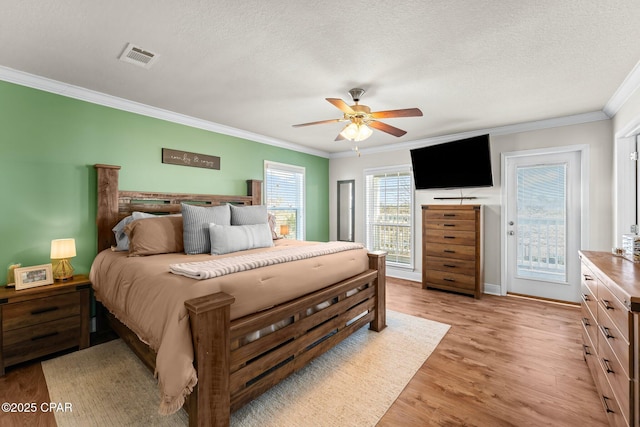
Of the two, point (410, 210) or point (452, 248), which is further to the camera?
point (410, 210)

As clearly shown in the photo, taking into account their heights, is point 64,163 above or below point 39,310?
above

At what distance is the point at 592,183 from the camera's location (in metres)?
3.43

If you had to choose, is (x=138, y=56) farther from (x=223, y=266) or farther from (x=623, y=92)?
(x=623, y=92)

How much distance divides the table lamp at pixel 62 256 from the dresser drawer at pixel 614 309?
12.7ft

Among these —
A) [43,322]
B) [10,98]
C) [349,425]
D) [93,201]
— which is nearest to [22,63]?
[10,98]

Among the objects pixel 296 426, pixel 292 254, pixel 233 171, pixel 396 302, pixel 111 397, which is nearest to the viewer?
pixel 296 426

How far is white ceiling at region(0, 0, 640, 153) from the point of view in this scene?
5.44 feet

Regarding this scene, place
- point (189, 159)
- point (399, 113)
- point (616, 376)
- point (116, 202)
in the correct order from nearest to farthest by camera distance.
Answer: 1. point (616, 376)
2. point (399, 113)
3. point (116, 202)
4. point (189, 159)

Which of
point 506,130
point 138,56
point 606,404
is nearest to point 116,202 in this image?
point 138,56

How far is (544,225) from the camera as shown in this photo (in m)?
3.83

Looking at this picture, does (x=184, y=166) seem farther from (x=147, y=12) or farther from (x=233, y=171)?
(x=147, y=12)

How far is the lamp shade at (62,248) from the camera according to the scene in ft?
8.07

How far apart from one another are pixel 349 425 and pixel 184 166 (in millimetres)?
3348

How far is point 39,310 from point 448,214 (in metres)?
4.78
